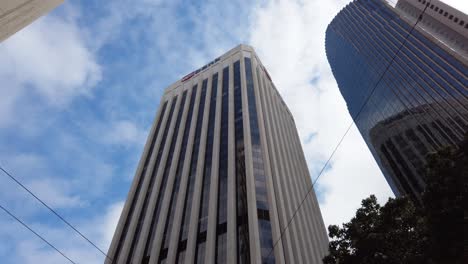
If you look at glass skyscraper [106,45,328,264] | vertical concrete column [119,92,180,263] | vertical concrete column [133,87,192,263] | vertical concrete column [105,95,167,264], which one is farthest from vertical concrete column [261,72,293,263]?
vertical concrete column [105,95,167,264]

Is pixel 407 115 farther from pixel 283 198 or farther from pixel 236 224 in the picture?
pixel 236 224

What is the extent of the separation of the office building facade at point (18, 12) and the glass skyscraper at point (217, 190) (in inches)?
1001

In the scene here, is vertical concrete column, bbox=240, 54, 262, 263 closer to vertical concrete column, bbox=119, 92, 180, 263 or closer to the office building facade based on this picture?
vertical concrete column, bbox=119, 92, 180, 263

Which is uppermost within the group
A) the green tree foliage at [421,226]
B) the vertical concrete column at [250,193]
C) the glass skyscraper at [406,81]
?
the glass skyscraper at [406,81]

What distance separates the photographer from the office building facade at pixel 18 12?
6.33 m

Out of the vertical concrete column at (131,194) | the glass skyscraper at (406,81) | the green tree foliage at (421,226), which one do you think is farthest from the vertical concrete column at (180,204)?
the glass skyscraper at (406,81)

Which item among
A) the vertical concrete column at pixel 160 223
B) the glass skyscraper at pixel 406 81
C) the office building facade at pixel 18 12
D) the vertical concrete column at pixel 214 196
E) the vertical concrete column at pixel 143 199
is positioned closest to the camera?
the office building facade at pixel 18 12

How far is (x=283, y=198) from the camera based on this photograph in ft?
120

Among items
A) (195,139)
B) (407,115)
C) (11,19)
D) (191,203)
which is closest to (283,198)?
(191,203)

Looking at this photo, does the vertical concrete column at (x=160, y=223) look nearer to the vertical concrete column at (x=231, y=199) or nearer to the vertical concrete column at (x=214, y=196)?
the vertical concrete column at (x=214, y=196)

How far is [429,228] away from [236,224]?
22.1m

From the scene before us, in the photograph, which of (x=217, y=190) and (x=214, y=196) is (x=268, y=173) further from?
(x=214, y=196)

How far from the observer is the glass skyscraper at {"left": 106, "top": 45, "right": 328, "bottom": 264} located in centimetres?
3017

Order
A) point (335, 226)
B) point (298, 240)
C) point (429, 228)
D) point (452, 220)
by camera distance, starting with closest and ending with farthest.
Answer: point (452, 220)
point (429, 228)
point (335, 226)
point (298, 240)
